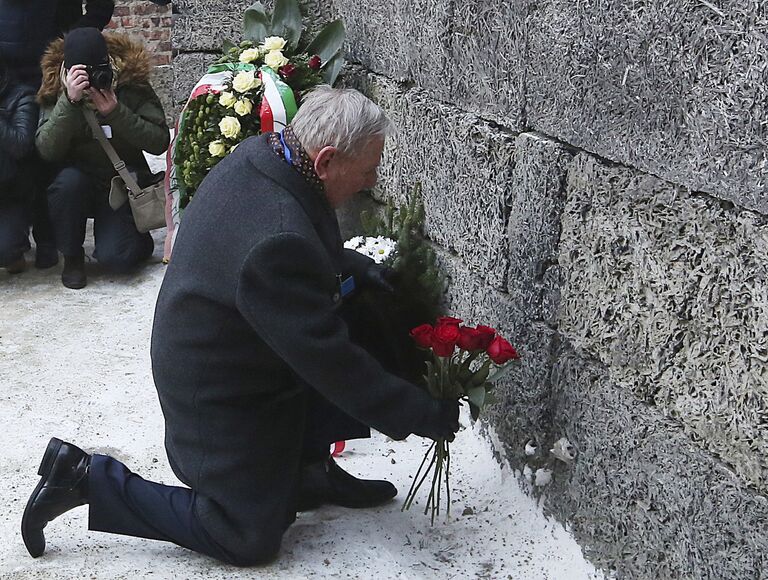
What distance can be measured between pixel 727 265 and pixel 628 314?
1.28 feet

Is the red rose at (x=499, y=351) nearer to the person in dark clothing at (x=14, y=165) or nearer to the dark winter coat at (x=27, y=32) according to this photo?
the person in dark clothing at (x=14, y=165)

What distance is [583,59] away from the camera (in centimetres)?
235

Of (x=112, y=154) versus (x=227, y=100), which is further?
(x=112, y=154)

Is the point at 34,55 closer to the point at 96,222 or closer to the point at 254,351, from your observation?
the point at 96,222

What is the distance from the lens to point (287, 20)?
15.4ft

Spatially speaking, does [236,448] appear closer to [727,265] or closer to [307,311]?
[307,311]

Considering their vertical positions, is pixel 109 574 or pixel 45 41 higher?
pixel 45 41

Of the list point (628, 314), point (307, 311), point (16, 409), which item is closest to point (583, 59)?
point (628, 314)

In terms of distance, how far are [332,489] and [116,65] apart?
106 inches

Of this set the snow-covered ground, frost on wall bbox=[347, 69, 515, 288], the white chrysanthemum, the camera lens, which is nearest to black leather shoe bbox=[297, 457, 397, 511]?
the snow-covered ground

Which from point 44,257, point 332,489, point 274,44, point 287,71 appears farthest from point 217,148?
point 332,489

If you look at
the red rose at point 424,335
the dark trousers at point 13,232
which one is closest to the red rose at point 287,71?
the dark trousers at point 13,232

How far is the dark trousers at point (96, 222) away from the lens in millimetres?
4727

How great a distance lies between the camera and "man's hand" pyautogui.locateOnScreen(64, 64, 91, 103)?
14.6 feet
